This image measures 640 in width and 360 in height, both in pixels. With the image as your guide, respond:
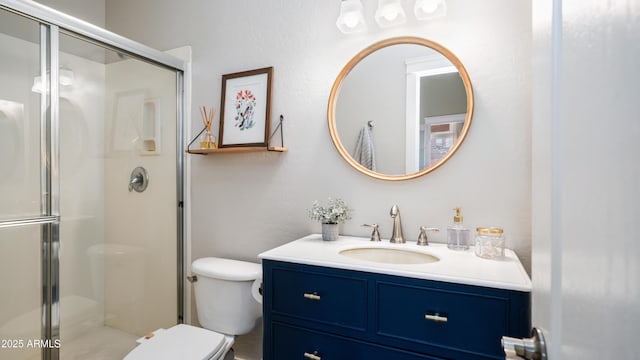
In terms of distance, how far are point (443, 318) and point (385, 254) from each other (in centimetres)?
49

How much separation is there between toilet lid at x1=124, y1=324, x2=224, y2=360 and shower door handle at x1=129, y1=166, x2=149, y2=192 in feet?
3.07

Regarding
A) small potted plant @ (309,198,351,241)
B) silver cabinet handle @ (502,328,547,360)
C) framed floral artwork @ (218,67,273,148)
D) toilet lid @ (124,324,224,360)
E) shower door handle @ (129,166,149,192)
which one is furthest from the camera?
shower door handle @ (129,166,149,192)

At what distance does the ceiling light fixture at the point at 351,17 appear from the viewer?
162 cm

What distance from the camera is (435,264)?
1178mm

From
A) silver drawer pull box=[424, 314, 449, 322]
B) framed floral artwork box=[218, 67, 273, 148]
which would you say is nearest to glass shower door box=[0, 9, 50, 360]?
framed floral artwork box=[218, 67, 273, 148]

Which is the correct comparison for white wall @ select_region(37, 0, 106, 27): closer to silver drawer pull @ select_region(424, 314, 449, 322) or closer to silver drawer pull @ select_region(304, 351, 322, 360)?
silver drawer pull @ select_region(304, 351, 322, 360)

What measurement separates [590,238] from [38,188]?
2034 mm

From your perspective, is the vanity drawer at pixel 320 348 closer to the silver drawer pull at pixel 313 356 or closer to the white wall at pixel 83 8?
the silver drawer pull at pixel 313 356

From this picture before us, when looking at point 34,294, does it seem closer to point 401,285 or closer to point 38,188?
point 38,188

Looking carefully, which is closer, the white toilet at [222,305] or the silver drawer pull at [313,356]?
the silver drawer pull at [313,356]

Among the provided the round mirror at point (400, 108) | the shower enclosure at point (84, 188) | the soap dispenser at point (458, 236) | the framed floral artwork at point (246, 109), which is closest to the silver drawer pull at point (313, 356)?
the soap dispenser at point (458, 236)

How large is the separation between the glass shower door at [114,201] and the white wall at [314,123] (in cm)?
23

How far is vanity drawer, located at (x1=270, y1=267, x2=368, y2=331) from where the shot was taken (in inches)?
45.7

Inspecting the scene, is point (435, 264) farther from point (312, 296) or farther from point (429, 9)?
point (429, 9)
